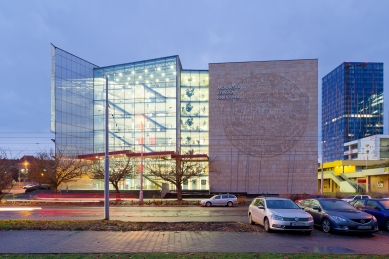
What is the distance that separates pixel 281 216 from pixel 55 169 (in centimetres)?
2953

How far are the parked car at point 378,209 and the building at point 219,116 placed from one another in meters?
25.8

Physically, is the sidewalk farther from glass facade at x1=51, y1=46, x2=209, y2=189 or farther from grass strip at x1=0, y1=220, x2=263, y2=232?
glass facade at x1=51, y1=46, x2=209, y2=189

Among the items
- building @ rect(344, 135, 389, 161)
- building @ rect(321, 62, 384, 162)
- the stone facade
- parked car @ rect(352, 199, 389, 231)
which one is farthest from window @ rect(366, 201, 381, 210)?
building @ rect(321, 62, 384, 162)

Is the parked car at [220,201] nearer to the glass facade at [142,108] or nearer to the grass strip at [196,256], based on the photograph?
the glass facade at [142,108]

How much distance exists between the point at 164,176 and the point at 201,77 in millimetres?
21213

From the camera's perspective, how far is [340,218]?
39.3 feet

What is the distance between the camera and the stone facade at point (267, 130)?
43250 millimetres

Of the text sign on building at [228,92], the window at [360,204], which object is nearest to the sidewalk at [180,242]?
the window at [360,204]

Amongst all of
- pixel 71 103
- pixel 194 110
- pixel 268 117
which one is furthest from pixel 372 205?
pixel 71 103

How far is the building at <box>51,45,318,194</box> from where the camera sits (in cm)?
4334

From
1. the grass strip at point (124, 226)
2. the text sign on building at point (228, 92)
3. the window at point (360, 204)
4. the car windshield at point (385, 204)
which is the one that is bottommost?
the grass strip at point (124, 226)

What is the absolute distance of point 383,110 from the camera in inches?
5202

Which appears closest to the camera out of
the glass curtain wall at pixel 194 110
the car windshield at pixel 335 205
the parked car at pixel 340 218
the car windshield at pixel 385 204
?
the parked car at pixel 340 218

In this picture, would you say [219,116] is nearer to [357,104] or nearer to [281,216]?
[281,216]
